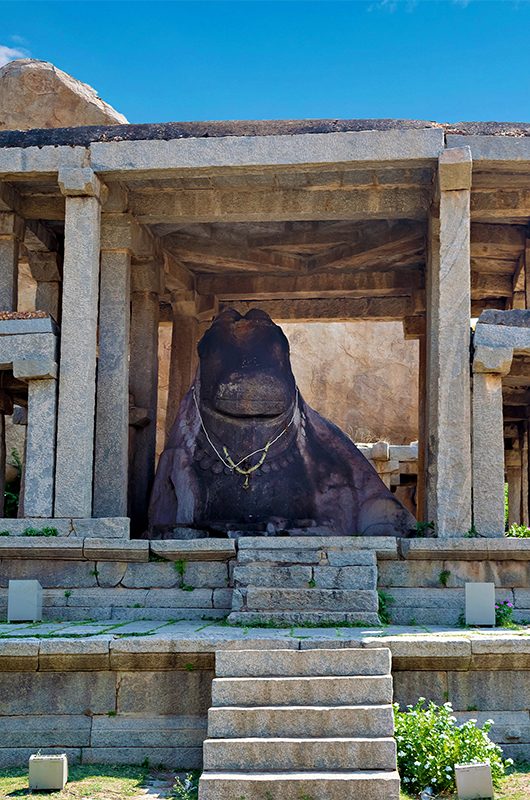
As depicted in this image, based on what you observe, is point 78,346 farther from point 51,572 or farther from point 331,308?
point 331,308

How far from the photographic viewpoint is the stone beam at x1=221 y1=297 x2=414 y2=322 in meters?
15.4

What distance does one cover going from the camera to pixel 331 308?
1559 cm

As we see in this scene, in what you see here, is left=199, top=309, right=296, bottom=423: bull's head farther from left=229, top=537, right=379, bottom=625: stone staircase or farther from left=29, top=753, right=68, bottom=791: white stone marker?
left=29, top=753, right=68, bottom=791: white stone marker

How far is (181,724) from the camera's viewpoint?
24.3ft

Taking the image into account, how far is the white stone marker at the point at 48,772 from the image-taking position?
261 inches

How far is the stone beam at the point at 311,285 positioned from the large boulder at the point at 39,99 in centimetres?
936

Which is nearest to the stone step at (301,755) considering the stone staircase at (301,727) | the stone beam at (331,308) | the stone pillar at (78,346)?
the stone staircase at (301,727)

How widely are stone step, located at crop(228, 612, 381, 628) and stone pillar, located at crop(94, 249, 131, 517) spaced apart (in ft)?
9.89

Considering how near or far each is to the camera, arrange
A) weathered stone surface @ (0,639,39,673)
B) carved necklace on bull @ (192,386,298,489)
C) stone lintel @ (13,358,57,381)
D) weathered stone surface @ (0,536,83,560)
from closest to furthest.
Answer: weathered stone surface @ (0,639,39,673) → weathered stone surface @ (0,536,83,560) → stone lintel @ (13,358,57,381) → carved necklace on bull @ (192,386,298,489)

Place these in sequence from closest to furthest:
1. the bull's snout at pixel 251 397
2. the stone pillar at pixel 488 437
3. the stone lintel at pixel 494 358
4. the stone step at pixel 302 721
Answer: the stone step at pixel 302 721, the stone pillar at pixel 488 437, the stone lintel at pixel 494 358, the bull's snout at pixel 251 397

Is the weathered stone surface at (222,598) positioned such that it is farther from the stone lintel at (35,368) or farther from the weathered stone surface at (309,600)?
the stone lintel at (35,368)

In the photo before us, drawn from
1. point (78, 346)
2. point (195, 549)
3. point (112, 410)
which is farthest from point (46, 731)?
point (112, 410)

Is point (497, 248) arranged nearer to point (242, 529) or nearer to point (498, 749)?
point (242, 529)

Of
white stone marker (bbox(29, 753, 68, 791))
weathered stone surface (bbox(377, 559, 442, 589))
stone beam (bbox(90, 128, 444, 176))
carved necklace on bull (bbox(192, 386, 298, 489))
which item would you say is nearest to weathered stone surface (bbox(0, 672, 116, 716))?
white stone marker (bbox(29, 753, 68, 791))
